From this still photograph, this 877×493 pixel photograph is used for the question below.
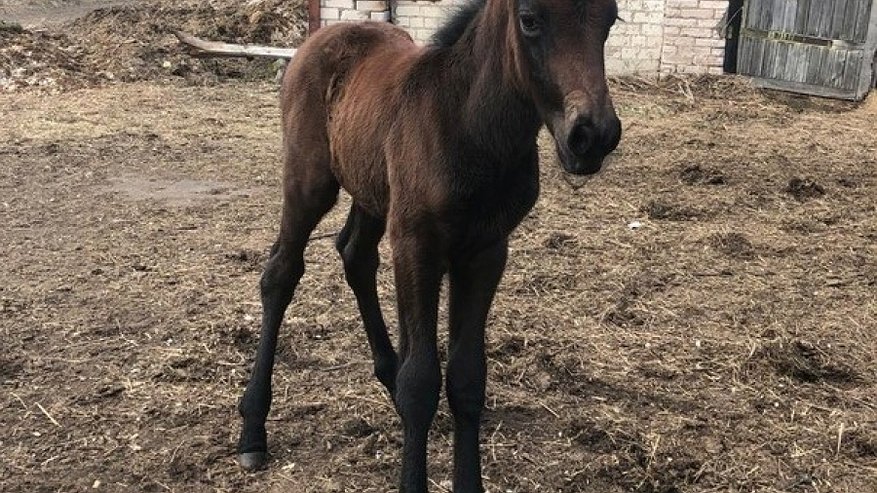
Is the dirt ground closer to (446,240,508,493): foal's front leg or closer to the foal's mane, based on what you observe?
(446,240,508,493): foal's front leg

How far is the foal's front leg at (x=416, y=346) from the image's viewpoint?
2.87 meters

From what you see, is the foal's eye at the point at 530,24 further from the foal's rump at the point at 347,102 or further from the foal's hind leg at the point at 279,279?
the foal's hind leg at the point at 279,279

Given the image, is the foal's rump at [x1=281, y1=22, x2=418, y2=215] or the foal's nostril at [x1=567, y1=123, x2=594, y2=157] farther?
the foal's rump at [x1=281, y1=22, x2=418, y2=215]

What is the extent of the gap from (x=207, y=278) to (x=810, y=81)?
9.31 metres

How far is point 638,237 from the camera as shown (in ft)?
20.2

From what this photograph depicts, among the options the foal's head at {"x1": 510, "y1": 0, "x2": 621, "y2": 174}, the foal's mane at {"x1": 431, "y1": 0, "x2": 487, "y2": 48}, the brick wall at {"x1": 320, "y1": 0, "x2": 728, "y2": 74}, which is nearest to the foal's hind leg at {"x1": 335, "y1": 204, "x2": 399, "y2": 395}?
the foal's mane at {"x1": 431, "y1": 0, "x2": 487, "y2": 48}

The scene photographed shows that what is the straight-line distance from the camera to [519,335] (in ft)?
15.0

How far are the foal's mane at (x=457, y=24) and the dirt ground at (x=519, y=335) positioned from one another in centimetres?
65

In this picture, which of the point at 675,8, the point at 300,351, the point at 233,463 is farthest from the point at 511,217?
the point at 675,8

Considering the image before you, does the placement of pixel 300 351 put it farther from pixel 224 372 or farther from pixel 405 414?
pixel 405 414

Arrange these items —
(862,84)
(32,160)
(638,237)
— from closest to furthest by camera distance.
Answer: (638,237) → (32,160) → (862,84)

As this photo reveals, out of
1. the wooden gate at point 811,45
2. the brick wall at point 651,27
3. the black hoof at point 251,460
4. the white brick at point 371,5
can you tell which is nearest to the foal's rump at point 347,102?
the black hoof at point 251,460

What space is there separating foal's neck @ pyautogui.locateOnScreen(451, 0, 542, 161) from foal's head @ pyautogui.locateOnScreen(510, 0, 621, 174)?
0.21 meters

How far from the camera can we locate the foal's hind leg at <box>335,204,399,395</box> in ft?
12.4
